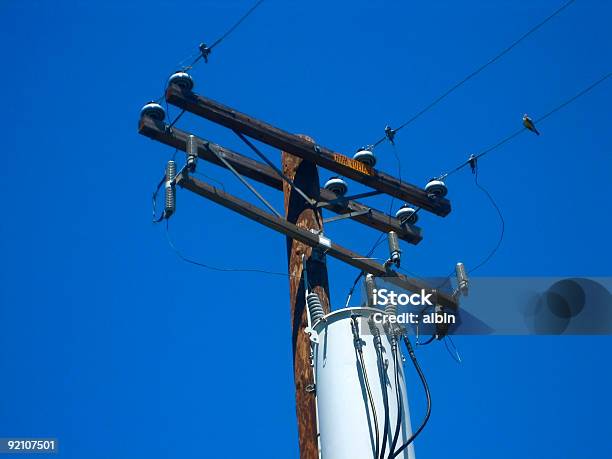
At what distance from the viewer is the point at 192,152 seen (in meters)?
8.98

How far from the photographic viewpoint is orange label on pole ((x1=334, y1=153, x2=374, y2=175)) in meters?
9.98

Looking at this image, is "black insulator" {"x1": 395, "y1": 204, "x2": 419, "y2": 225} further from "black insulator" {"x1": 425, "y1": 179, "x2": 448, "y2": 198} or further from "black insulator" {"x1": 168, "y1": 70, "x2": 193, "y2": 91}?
"black insulator" {"x1": 168, "y1": 70, "x2": 193, "y2": 91}

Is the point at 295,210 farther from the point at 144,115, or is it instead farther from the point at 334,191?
the point at 144,115

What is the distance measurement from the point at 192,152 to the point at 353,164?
6.37ft

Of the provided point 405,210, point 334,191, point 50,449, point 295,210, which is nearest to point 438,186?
point 405,210

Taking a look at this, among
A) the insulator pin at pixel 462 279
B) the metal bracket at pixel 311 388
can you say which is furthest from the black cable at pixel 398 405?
the insulator pin at pixel 462 279

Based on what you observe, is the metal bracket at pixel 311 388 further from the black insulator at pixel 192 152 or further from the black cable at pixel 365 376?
the black insulator at pixel 192 152

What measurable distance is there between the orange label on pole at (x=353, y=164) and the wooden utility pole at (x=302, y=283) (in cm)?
28

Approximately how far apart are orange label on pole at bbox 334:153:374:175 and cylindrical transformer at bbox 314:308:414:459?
286cm

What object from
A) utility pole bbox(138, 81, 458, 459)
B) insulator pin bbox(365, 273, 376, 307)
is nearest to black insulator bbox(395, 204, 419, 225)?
utility pole bbox(138, 81, 458, 459)

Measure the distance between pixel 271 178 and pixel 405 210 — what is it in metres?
1.60

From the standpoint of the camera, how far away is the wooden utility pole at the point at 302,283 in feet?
24.8

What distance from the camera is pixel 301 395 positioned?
7.72 meters
